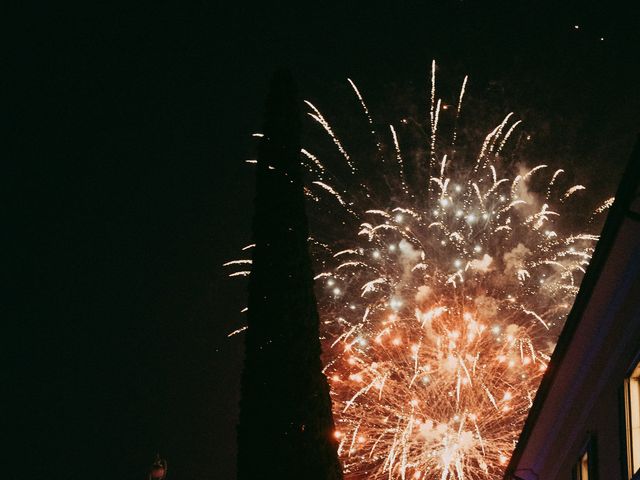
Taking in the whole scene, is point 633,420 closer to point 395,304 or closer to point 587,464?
point 587,464

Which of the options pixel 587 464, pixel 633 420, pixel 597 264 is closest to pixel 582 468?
pixel 587 464

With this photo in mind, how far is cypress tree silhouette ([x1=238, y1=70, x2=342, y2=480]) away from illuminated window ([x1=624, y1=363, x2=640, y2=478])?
731cm

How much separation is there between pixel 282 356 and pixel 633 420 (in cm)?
794

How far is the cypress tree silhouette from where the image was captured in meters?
16.1

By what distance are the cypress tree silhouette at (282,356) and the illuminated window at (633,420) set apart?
731 cm

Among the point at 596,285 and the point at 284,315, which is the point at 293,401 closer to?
the point at 284,315

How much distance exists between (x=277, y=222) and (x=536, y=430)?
6.80m

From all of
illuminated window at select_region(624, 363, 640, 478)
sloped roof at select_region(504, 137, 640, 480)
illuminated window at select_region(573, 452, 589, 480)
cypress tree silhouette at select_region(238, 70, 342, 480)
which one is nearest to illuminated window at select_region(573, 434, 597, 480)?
illuminated window at select_region(573, 452, 589, 480)

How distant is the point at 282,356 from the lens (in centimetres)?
1652

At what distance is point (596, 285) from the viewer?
9.85 meters

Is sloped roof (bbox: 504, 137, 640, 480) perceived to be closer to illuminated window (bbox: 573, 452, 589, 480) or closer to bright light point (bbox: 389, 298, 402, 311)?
illuminated window (bbox: 573, 452, 589, 480)

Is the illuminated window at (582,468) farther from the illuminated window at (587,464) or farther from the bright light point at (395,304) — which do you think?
the bright light point at (395,304)

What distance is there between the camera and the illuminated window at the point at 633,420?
9735 mm

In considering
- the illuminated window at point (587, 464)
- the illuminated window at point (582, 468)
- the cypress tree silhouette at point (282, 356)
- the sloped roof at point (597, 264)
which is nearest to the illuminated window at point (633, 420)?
the sloped roof at point (597, 264)
